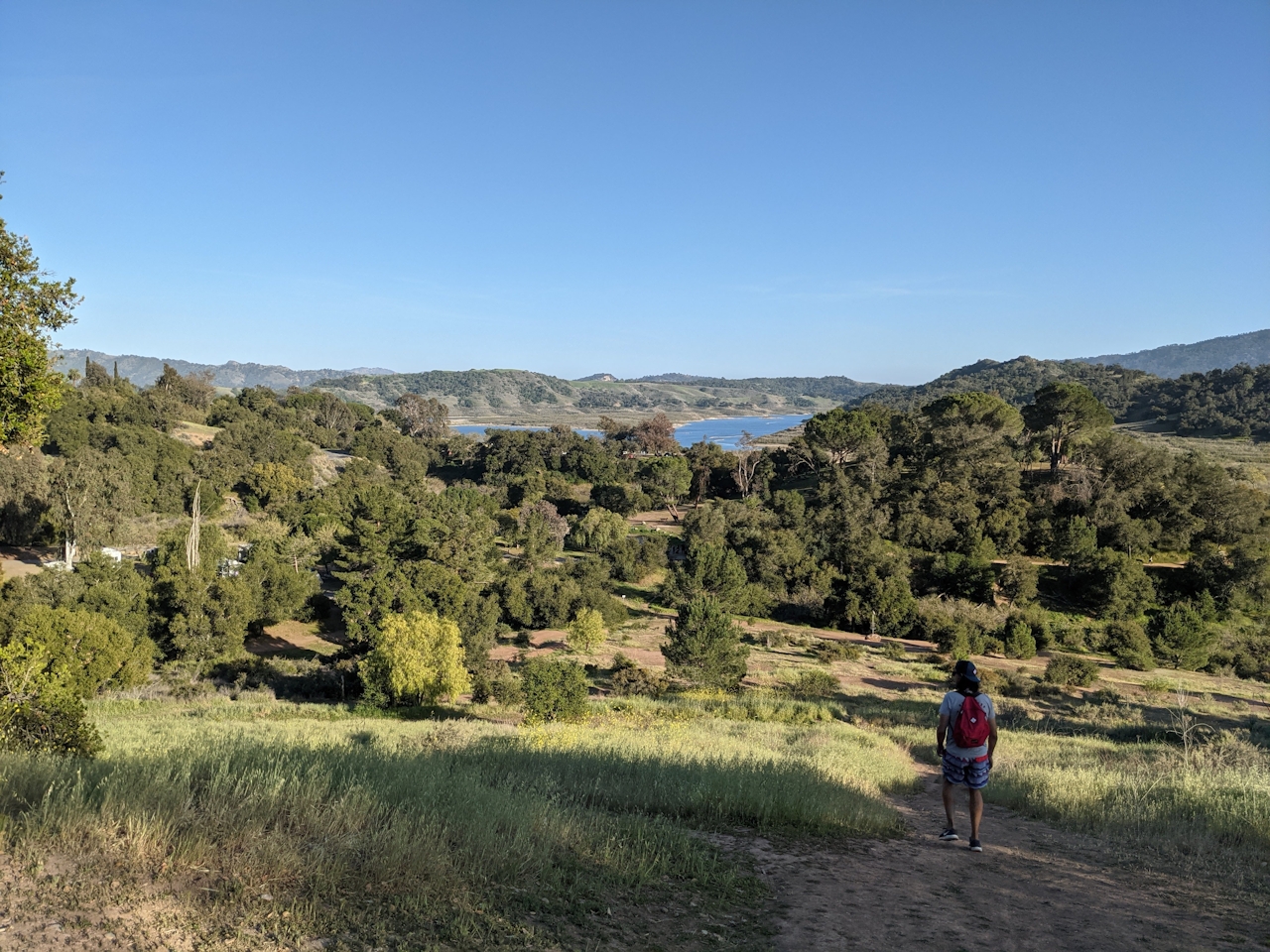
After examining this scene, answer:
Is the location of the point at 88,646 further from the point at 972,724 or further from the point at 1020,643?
the point at 1020,643

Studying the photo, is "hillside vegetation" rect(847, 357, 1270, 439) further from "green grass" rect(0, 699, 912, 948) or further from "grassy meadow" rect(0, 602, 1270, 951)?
"green grass" rect(0, 699, 912, 948)

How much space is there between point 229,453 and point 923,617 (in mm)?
56706

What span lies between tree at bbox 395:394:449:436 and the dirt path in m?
108

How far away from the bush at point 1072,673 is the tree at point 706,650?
12.1 m

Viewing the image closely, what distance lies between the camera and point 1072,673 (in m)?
29.8

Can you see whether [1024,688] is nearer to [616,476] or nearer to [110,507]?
[110,507]

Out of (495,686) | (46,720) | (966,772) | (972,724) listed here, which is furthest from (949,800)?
(495,686)

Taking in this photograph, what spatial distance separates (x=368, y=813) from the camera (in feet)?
16.4

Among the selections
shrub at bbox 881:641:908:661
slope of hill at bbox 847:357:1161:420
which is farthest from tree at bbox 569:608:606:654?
slope of hill at bbox 847:357:1161:420

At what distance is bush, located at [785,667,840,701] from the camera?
85.6 ft

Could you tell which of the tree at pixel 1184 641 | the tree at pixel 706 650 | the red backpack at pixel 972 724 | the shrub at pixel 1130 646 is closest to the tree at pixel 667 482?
the shrub at pixel 1130 646

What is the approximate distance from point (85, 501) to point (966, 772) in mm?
48187

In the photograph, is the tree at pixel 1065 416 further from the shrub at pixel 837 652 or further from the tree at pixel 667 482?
the tree at pixel 667 482

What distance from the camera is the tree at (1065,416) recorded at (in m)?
55.1
